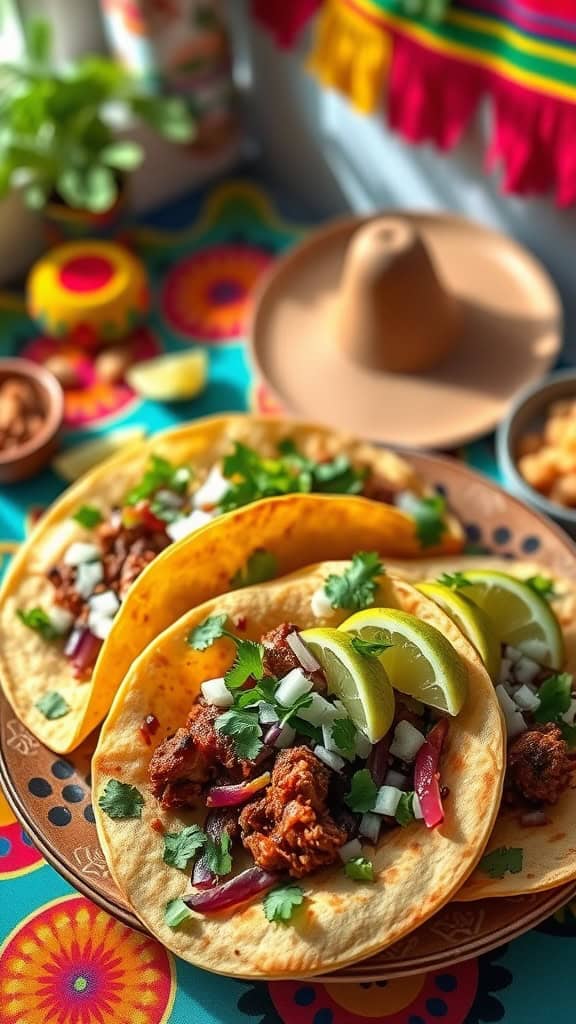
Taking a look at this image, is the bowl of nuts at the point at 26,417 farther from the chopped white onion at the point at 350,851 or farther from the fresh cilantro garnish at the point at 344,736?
the chopped white onion at the point at 350,851

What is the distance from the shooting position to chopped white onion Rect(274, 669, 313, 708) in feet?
7.25

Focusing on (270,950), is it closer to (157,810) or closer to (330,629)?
(157,810)

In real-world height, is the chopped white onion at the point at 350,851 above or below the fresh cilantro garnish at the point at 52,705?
below

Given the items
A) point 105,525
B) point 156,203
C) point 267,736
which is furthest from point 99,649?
point 156,203

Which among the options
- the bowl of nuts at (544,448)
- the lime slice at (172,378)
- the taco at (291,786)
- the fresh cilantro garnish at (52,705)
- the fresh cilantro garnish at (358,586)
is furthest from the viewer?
the lime slice at (172,378)

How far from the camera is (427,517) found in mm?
2746

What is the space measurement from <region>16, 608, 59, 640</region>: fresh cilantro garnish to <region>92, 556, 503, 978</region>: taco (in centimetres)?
39

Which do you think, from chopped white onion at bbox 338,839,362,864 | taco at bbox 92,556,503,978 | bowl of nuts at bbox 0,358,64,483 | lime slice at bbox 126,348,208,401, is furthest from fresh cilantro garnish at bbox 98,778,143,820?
lime slice at bbox 126,348,208,401

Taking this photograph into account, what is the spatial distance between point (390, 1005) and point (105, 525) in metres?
1.28

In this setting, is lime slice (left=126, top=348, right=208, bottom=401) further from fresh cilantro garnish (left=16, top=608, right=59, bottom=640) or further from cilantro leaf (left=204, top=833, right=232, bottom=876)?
cilantro leaf (left=204, top=833, right=232, bottom=876)

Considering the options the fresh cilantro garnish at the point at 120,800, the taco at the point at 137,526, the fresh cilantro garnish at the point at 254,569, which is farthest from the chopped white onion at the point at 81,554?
the fresh cilantro garnish at the point at 120,800

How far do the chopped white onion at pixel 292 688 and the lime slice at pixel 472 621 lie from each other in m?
0.33

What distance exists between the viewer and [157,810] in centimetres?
221

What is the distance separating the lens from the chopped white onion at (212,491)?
2.67 m
